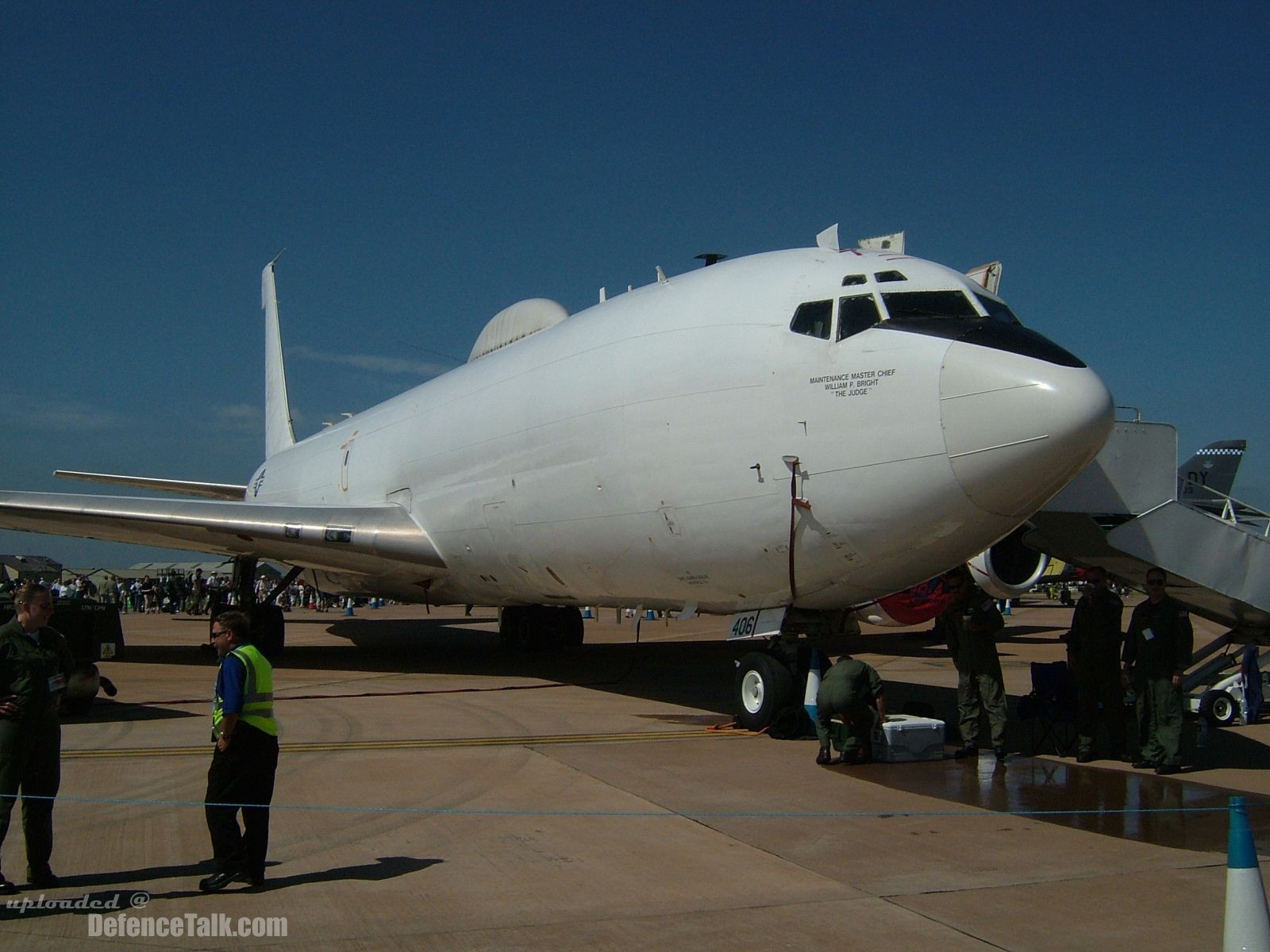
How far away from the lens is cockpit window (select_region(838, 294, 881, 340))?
889cm

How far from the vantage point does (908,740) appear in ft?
29.2

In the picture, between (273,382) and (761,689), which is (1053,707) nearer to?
(761,689)

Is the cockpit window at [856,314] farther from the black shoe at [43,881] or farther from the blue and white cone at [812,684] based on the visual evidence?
the black shoe at [43,881]

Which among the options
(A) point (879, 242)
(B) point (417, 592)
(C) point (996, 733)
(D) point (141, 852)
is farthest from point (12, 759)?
(B) point (417, 592)

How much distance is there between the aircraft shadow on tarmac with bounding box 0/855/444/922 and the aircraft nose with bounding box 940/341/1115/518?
15.4ft

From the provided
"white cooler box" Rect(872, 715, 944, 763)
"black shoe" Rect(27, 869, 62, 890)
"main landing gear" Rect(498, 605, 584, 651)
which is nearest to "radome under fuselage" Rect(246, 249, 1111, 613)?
"white cooler box" Rect(872, 715, 944, 763)

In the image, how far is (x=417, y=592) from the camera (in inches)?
671

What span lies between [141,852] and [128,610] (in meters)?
47.1

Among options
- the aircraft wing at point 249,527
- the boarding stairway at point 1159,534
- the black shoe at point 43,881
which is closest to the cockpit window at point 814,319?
the boarding stairway at point 1159,534

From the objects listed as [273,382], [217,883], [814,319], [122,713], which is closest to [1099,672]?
[814,319]

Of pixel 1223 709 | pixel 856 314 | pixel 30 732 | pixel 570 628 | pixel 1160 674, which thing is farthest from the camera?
pixel 570 628

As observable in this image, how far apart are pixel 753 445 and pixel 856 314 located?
137 cm

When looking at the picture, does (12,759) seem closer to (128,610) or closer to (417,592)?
(417,592)

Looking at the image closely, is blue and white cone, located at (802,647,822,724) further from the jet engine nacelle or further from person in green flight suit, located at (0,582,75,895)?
the jet engine nacelle
